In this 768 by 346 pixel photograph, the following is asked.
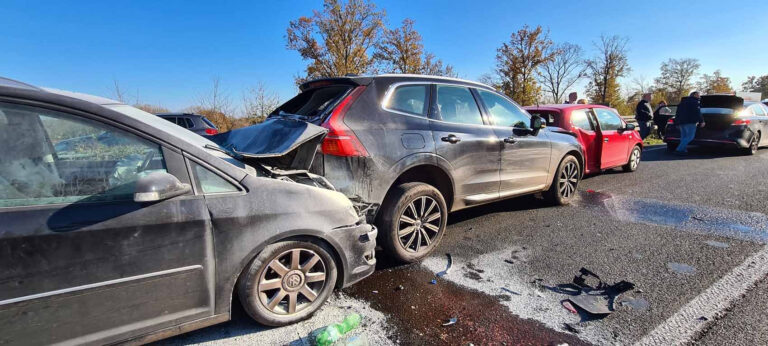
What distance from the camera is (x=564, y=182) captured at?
513 cm

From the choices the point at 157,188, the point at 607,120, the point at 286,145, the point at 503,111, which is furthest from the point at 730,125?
the point at 157,188

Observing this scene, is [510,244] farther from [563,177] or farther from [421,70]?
[421,70]

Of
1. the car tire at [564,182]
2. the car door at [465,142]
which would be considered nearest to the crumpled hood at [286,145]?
the car door at [465,142]

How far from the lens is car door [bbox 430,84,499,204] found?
11.6 ft

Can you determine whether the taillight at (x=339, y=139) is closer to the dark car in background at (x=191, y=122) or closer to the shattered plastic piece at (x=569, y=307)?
the shattered plastic piece at (x=569, y=307)

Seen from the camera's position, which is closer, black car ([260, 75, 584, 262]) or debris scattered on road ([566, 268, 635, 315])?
debris scattered on road ([566, 268, 635, 315])

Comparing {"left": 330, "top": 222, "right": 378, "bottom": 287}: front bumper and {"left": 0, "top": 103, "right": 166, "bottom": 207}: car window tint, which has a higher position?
{"left": 0, "top": 103, "right": 166, "bottom": 207}: car window tint

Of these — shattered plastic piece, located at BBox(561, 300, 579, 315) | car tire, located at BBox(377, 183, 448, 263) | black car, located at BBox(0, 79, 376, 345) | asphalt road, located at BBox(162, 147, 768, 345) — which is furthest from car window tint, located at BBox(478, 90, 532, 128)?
black car, located at BBox(0, 79, 376, 345)

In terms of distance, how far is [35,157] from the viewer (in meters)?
1.76

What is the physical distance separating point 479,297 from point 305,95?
8.38ft

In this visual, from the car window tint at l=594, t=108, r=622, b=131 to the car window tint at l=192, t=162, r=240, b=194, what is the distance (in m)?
6.59

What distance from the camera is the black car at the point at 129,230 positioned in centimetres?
168

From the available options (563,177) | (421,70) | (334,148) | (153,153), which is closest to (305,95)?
(334,148)

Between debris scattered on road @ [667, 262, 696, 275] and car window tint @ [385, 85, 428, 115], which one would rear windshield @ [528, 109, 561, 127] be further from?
car window tint @ [385, 85, 428, 115]
